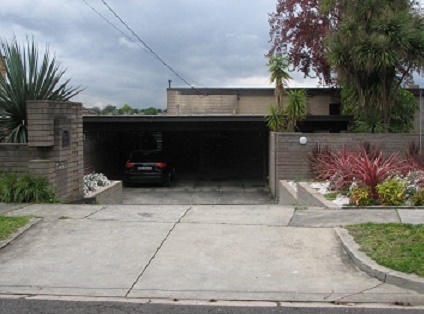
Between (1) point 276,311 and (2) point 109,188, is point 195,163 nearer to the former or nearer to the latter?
(2) point 109,188

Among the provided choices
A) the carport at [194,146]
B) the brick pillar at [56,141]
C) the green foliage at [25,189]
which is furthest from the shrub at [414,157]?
the green foliage at [25,189]

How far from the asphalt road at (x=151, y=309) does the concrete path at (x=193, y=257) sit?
0.24 m

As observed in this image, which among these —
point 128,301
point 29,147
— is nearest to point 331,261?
point 128,301

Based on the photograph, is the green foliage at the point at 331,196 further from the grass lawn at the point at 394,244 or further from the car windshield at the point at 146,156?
the car windshield at the point at 146,156

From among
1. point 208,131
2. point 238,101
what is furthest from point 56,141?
point 238,101

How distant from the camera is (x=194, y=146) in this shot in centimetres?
2780

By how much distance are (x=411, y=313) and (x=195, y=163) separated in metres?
23.2

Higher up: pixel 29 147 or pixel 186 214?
pixel 29 147

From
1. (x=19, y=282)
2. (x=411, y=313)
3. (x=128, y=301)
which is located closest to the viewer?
(x=411, y=313)

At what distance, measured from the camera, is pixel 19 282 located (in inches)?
225

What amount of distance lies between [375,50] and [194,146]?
41.9 ft

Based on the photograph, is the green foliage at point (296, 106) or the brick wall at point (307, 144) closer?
the brick wall at point (307, 144)

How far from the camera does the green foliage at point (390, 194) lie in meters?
9.83

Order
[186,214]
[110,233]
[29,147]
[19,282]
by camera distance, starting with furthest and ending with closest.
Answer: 1. [29,147]
2. [186,214]
3. [110,233]
4. [19,282]
